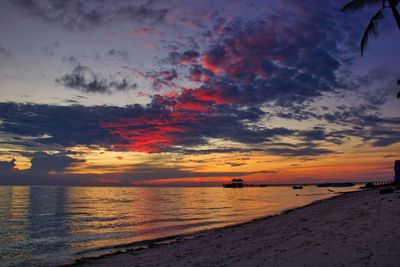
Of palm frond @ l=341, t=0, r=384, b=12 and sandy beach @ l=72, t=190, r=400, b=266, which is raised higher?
palm frond @ l=341, t=0, r=384, b=12

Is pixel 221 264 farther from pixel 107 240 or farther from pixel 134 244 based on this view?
pixel 107 240

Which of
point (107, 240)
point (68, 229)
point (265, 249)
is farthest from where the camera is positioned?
point (68, 229)

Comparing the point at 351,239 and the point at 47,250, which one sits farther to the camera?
the point at 47,250

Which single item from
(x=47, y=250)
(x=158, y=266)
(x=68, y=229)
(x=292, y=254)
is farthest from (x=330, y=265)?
(x=68, y=229)

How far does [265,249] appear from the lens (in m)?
15.2

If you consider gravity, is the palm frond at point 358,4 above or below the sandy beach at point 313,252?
above

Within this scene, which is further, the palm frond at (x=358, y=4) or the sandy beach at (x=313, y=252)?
the palm frond at (x=358, y=4)

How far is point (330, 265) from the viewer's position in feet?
33.7

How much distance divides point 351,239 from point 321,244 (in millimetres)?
1273

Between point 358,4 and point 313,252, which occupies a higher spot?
point 358,4

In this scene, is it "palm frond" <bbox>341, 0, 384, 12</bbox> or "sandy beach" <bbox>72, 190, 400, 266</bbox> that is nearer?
"sandy beach" <bbox>72, 190, 400, 266</bbox>

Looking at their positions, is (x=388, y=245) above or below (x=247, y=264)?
above

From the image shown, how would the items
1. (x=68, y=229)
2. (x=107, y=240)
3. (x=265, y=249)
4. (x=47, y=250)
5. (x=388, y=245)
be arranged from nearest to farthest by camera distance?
(x=388, y=245) < (x=265, y=249) < (x=47, y=250) < (x=107, y=240) < (x=68, y=229)

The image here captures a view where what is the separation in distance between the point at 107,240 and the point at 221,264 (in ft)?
67.7
